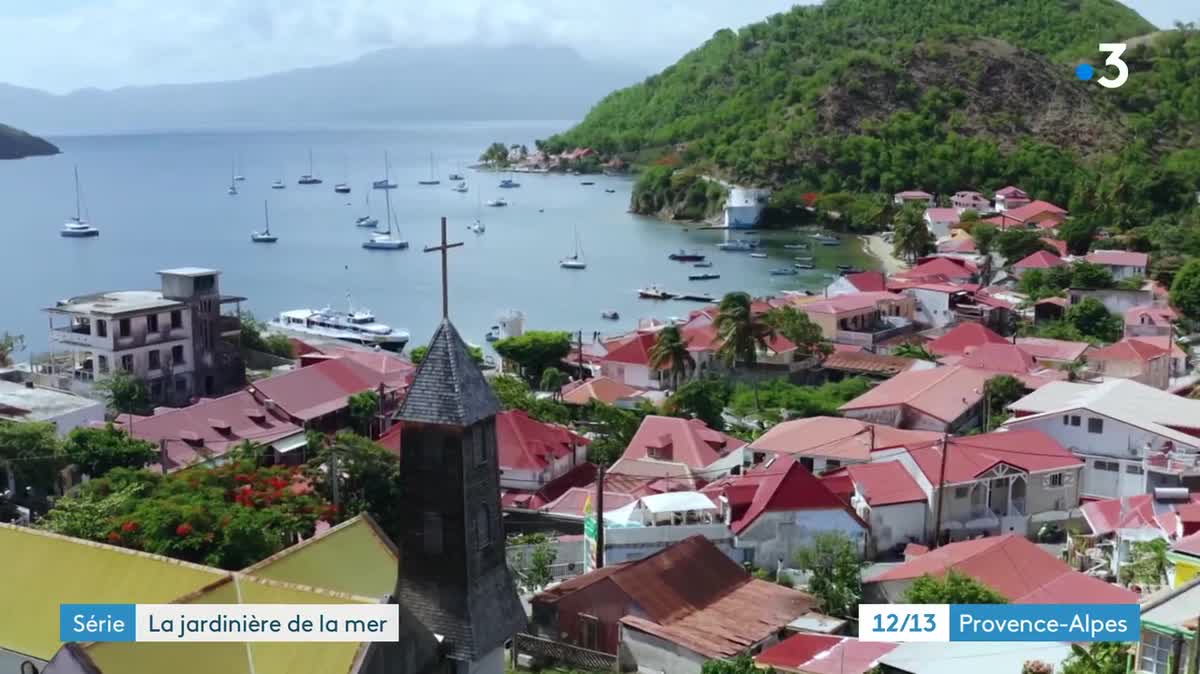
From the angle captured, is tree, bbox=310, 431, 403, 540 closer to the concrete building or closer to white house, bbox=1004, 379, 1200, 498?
white house, bbox=1004, 379, 1200, 498

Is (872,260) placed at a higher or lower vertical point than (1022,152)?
lower

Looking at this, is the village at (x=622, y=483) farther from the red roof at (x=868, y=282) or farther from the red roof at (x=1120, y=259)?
the red roof at (x=1120, y=259)

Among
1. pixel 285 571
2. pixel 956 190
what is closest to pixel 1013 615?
pixel 285 571

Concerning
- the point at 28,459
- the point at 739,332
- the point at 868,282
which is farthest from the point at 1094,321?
the point at 28,459

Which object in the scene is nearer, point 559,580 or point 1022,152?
point 559,580

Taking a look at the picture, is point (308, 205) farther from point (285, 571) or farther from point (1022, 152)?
point (285, 571)
